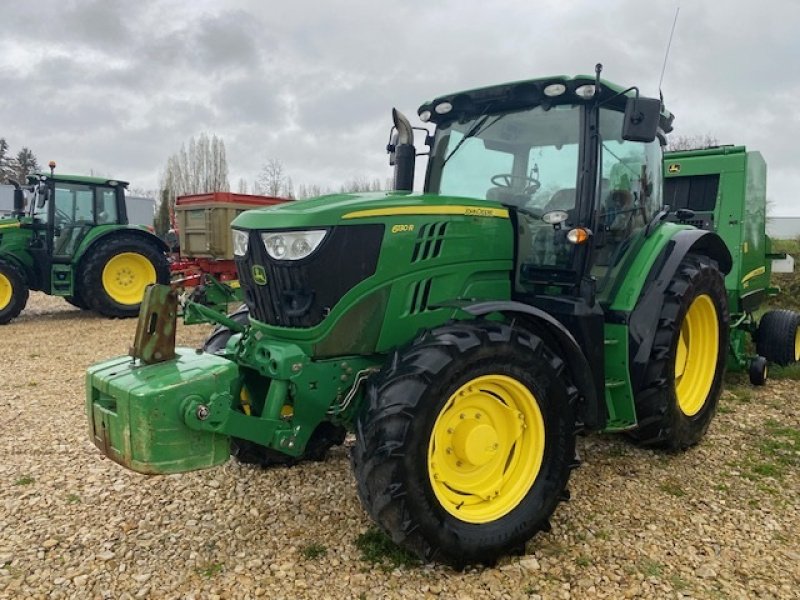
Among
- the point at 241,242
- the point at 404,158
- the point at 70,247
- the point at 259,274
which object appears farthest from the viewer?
the point at 70,247

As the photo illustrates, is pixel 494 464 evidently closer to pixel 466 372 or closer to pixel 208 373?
pixel 466 372

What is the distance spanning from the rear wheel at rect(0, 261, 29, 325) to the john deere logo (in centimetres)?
888

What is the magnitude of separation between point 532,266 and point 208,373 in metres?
1.88

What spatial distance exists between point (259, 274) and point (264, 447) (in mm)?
1109

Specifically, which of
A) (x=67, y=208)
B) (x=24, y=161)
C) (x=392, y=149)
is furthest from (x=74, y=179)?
(x=24, y=161)

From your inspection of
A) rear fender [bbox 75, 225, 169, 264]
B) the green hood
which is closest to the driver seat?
the green hood

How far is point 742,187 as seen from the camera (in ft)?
22.3

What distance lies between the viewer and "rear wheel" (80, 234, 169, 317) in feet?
35.6

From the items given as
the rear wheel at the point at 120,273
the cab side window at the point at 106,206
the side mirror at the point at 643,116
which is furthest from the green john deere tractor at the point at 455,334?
the cab side window at the point at 106,206

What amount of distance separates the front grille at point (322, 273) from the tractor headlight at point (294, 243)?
0.08ft

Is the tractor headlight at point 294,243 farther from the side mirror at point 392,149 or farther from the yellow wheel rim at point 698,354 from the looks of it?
the yellow wheel rim at point 698,354

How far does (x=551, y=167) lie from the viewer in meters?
3.77

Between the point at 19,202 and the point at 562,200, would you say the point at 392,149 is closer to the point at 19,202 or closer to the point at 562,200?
the point at 562,200

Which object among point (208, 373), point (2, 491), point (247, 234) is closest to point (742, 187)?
point (247, 234)
